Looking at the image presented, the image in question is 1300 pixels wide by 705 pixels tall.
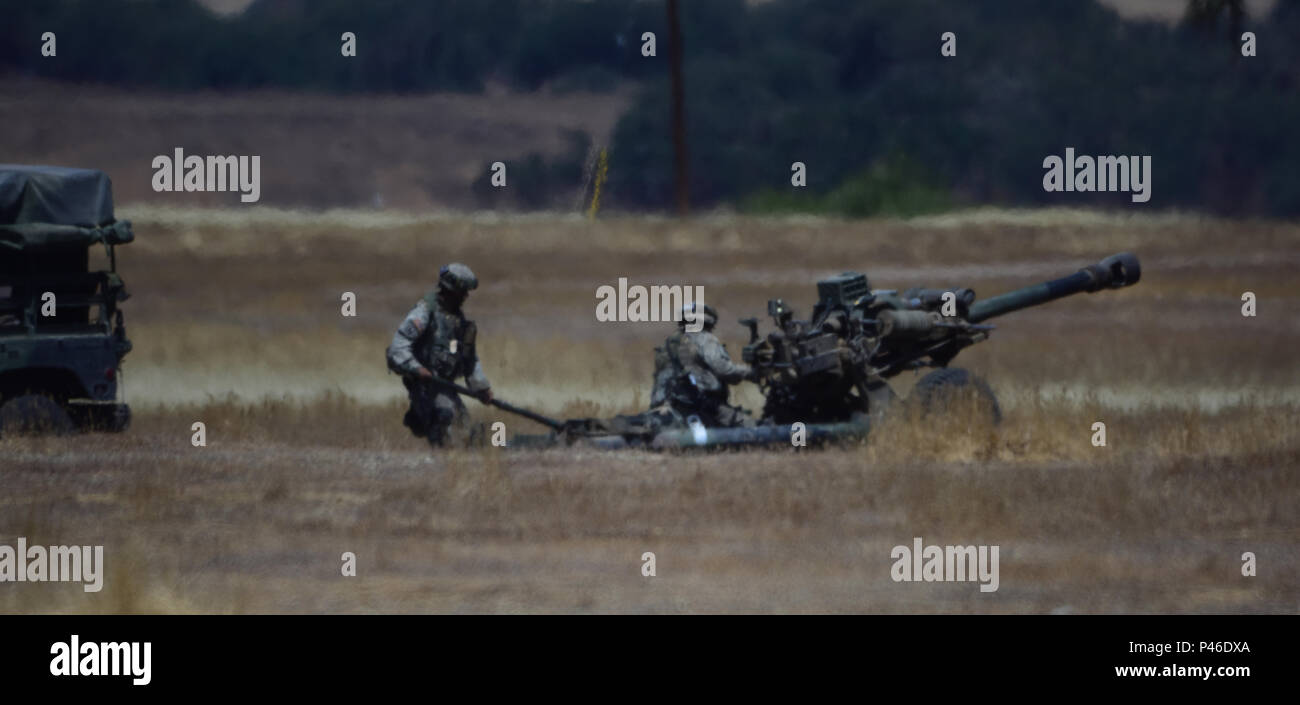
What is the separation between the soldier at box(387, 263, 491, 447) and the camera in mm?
17156

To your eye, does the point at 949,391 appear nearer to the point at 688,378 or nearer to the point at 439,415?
the point at 688,378

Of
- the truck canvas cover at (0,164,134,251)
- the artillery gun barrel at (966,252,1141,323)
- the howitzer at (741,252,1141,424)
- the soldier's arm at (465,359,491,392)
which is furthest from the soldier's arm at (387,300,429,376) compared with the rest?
the artillery gun barrel at (966,252,1141,323)

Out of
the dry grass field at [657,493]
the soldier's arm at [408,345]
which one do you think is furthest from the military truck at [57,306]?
the soldier's arm at [408,345]

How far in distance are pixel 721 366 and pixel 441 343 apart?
2606 millimetres

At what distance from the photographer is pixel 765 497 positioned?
14750 millimetres

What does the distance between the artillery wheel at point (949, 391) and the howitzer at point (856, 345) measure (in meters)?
0.02

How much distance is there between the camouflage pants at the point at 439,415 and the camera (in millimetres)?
17281

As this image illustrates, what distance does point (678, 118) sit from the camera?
118ft

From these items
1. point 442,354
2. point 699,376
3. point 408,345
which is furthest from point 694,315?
point 408,345

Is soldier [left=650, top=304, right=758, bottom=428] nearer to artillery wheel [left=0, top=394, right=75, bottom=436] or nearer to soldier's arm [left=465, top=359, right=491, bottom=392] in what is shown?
soldier's arm [left=465, top=359, right=491, bottom=392]

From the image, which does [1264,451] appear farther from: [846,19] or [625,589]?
[846,19]

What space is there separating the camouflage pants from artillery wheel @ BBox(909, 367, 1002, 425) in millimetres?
4163

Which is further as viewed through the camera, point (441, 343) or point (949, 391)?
point (441, 343)

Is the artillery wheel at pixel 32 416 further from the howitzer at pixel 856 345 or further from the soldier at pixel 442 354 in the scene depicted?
the howitzer at pixel 856 345
